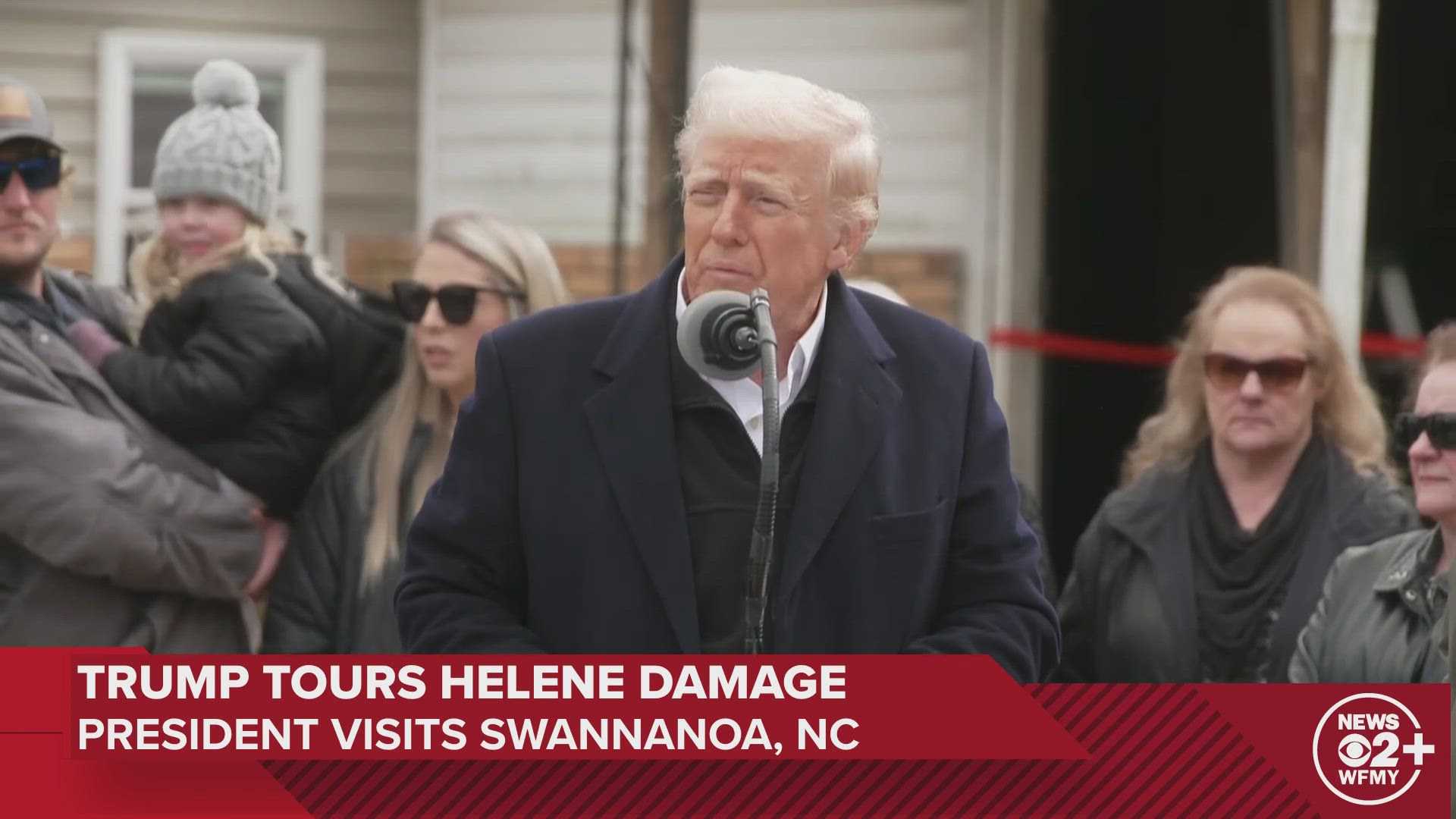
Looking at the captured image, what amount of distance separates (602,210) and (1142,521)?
6002mm

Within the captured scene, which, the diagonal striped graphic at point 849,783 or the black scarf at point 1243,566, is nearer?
the diagonal striped graphic at point 849,783

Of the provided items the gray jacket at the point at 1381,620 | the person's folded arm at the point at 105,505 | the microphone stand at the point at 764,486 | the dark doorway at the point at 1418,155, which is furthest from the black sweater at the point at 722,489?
the dark doorway at the point at 1418,155

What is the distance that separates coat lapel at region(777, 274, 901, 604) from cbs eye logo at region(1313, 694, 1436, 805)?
0.67 metres

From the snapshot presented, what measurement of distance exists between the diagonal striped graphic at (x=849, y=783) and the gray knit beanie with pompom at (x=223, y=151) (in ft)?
8.36

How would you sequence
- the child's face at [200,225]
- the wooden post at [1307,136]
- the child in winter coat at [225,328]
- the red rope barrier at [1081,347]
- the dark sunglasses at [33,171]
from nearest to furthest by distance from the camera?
the dark sunglasses at [33,171] → the child in winter coat at [225,328] → the child's face at [200,225] → the wooden post at [1307,136] → the red rope barrier at [1081,347]

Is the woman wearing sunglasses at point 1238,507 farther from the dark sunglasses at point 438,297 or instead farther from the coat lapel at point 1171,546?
the dark sunglasses at point 438,297

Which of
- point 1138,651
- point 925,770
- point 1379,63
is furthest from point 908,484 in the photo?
point 1379,63

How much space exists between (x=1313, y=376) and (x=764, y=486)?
2697 millimetres

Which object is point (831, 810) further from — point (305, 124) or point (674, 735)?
point (305, 124)

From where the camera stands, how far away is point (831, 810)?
92.0 inches

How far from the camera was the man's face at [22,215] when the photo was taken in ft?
14.0

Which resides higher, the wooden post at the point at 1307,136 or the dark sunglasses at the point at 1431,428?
the wooden post at the point at 1307,136

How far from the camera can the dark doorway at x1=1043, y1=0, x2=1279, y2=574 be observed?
882 centimetres

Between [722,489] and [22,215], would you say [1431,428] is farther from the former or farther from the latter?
[22,215]
